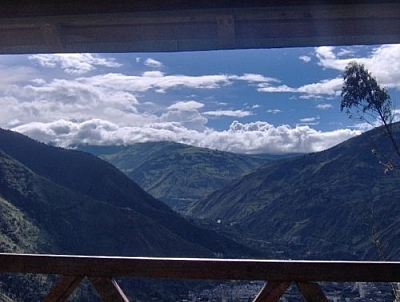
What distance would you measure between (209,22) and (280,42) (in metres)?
0.30

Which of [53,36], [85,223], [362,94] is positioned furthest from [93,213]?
[53,36]

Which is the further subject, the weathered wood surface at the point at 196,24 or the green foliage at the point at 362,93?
the green foliage at the point at 362,93

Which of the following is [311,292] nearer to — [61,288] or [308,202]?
[61,288]

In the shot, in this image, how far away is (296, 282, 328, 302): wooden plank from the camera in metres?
1.88

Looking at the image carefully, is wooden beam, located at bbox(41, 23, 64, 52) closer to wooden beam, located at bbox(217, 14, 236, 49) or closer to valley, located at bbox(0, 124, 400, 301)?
wooden beam, located at bbox(217, 14, 236, 49)

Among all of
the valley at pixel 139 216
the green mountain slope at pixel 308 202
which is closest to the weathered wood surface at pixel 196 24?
the valley at pixel 139 216

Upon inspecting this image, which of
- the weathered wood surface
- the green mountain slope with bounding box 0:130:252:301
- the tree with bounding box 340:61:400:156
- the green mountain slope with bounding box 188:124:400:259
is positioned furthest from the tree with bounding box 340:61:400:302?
the green mountain slope with bounding box 0:130:252:301

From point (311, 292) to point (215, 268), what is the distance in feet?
1.11

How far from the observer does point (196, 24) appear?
7.18 ft

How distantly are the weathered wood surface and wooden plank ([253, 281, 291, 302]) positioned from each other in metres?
0.94

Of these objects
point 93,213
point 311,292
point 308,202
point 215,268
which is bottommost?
point 308,202

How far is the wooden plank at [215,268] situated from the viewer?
183cm

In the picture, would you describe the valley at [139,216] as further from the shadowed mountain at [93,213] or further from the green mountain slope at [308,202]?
the green mountain slope at [308,202]

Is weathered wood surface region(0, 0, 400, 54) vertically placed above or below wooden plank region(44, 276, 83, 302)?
above
